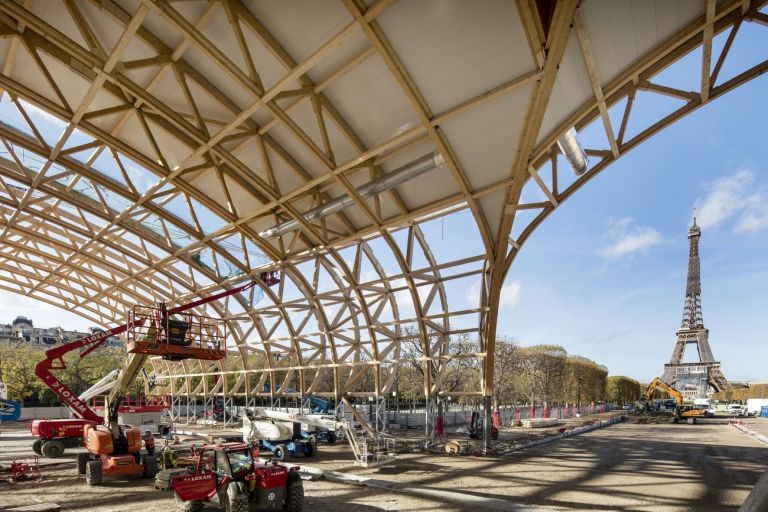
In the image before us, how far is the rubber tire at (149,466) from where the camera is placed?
52.6ft

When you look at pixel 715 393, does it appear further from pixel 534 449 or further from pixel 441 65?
pixel 441 65

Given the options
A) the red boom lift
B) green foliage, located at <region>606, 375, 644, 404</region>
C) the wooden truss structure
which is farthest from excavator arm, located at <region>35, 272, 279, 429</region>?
green foliage, located at <region>606, 375, 644, 404</region>

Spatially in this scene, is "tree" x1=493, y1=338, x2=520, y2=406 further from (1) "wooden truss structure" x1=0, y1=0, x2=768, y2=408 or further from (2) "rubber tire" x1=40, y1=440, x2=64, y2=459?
(2) "rubber tire" x1=40, y1=440, x2=64, y2=459

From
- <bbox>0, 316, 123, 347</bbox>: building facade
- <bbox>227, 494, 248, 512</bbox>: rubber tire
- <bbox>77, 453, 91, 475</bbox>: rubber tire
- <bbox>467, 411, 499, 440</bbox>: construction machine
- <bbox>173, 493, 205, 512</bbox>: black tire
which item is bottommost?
<bbox>467, 411, 499, 440</bbox>: construction machine

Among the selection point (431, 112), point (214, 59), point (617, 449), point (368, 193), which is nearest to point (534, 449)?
point (617, 449)

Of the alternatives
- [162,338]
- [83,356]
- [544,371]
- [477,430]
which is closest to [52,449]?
[83,356]

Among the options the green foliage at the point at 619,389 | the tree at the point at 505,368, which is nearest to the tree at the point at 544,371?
the tree at the point at 505,368

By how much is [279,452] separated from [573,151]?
1778cm

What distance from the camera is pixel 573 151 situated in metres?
14.3

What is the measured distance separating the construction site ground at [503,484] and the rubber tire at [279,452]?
0.63 m

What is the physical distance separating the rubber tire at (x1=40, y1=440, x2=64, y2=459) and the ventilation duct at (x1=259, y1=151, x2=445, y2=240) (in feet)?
49.5

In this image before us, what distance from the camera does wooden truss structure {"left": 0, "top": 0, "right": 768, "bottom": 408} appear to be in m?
11.0

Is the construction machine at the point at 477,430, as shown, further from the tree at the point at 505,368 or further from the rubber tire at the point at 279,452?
the tree at the point at 505,368

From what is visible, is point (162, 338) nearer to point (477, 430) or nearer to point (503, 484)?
point (503, 484)
